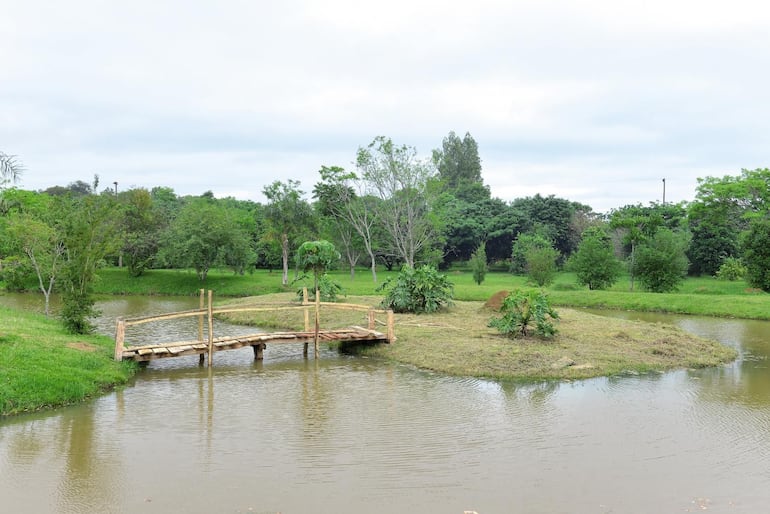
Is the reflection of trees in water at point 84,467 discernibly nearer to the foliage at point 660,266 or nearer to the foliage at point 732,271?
the foliage at point 660,266

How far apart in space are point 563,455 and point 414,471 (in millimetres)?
2734

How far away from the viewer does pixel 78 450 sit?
10750mm

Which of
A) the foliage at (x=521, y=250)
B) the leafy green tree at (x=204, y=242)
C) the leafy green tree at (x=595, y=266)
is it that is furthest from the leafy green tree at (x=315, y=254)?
the foliage at (x=521, y=250)

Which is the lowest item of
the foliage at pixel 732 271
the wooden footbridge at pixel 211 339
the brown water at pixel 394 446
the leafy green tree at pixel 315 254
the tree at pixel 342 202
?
the brown water at pixel 394 446

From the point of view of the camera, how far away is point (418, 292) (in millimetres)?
25188

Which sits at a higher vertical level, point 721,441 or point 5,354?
point 5,354

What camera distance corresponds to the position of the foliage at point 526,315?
63.8ft

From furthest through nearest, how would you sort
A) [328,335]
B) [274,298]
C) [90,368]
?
[274,298]
[328,335]
[90,368]

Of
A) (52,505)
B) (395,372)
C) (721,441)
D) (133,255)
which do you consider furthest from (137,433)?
(133,255)

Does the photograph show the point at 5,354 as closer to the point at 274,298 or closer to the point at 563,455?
the point at 563,455

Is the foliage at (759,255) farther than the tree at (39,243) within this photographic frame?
Yes

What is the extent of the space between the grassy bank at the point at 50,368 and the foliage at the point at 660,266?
31.7m

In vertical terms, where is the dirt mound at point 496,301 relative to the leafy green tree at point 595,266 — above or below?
below

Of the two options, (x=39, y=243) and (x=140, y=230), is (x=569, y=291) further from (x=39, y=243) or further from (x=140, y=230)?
(x=140, y=230)
